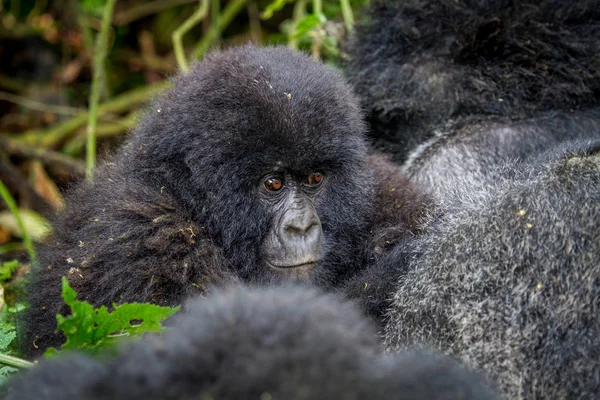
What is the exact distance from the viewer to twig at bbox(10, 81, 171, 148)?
5.71 meters

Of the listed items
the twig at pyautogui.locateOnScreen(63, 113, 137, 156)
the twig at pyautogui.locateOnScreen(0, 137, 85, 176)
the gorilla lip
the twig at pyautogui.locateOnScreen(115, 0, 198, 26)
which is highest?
the twig at pyautogui.locateOnScreen(115, 0, 198, 26)

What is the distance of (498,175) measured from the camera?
2.94 m

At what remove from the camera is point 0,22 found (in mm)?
6422

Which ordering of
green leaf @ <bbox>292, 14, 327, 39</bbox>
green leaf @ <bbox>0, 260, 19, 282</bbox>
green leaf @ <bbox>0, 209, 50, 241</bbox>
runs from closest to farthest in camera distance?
green leaf @ <bbox>0, 260, 19, 282</bbox> < green leaf @ <bbox>292, 14, 327, 39</bbox> < green leaf @ <bbox>0, 209, 50, 241</bbox>

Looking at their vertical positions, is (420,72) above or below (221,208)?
above

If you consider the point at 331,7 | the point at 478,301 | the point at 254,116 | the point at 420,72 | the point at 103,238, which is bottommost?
the point at 478,301

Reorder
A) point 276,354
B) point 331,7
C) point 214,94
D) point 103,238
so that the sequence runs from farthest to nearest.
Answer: point 331,7 < point 214,94 < point 103,238 < point 276,354

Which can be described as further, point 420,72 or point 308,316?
point 420,72

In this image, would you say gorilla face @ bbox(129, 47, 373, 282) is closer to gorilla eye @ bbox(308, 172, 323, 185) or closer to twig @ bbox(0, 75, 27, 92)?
gorilla eye @ bbox(308, 172, 323, 185)

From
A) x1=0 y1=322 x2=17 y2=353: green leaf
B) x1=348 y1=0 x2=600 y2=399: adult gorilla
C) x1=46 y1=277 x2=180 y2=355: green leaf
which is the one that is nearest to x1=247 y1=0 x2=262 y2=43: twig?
x1=348 y1=0 x2=600 y2=399: adult gorilla

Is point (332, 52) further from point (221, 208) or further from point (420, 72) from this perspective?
point (221, 208)

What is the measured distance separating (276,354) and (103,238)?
1255mm

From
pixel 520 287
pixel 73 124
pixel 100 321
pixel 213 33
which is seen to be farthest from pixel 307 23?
pixel 73 124

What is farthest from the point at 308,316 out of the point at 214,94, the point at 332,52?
the point at 332,52
